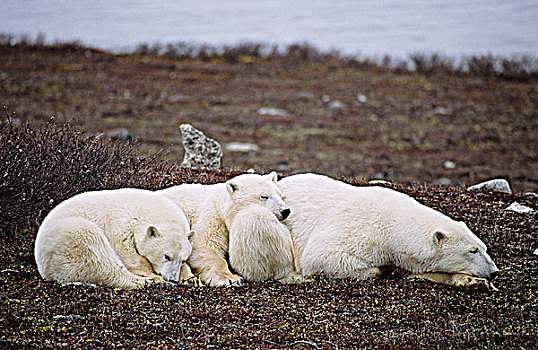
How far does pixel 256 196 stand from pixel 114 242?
150 centimetres

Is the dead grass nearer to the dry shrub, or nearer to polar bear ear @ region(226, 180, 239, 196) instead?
the dry shrub

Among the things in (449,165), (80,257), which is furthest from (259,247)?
(449,165)

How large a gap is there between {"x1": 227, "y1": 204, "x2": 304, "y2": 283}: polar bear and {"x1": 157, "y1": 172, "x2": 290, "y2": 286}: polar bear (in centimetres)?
10

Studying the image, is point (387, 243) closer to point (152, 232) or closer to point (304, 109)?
point (152, 232)

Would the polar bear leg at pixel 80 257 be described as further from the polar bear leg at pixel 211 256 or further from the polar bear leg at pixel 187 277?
the polar bear leg at pixel 211 256

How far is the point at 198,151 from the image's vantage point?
1134 centimetres

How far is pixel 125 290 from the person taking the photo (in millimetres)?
5324

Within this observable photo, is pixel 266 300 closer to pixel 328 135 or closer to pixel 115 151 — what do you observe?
pixel 115 151

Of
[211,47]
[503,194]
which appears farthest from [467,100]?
[503,194]

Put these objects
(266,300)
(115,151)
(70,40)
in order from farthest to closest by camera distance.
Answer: (70,40)
(115,151)
(266,300)

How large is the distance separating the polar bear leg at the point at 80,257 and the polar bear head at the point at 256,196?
1.27 meters

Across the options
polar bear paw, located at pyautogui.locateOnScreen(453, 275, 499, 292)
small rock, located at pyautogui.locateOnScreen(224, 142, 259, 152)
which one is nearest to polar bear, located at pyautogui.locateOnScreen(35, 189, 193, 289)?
polar bear paw, located at pyautogui.locateOnScreen(453, 275, 499, 292)

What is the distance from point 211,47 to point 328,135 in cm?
1869

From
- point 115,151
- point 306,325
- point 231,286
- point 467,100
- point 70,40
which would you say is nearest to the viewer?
point 306,325
